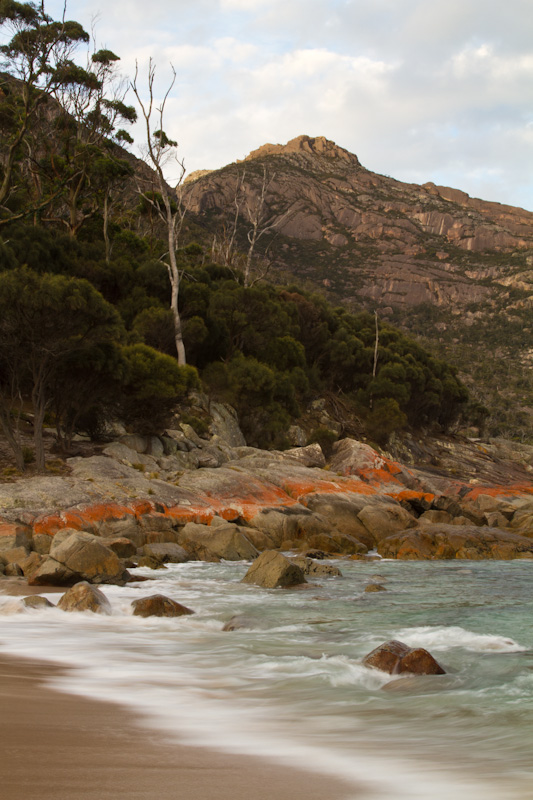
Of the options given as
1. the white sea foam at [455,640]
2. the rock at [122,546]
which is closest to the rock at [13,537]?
the rock at [122,546]

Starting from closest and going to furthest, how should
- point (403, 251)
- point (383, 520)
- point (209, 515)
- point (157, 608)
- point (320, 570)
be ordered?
point (157, 608), point (320, 570), point (209, 515), point (383, 520), point (403, 251)

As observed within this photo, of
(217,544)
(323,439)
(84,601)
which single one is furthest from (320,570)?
(323,439)

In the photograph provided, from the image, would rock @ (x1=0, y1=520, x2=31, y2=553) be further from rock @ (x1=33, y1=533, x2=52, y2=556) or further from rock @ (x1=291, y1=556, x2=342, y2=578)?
rock @ (x1=291, y1=556, x2=342, y2=578)

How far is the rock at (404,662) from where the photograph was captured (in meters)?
6.49

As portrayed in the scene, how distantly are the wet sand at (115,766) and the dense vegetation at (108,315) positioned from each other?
1438 cm

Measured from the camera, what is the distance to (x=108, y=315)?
1861 cm

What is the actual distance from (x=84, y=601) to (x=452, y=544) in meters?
13.5

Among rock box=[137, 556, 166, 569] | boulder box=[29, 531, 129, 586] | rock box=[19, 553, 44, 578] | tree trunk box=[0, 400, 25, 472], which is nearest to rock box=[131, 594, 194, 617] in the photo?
boulder box=[29, 531, 129, 586]

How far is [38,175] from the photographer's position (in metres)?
36.5

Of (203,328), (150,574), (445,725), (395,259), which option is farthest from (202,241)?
(395,259)

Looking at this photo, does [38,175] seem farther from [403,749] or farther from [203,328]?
[403,749]

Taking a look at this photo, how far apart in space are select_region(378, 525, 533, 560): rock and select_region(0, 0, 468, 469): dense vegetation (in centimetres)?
952

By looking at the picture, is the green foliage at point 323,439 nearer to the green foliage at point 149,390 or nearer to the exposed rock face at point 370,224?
the green foliage at point 149,390

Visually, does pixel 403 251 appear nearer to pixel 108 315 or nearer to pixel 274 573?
pixel 108 315
